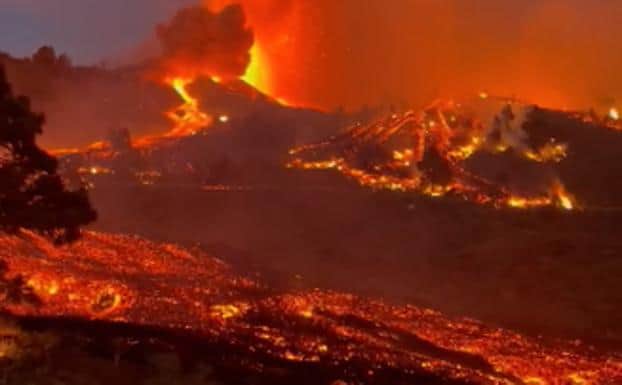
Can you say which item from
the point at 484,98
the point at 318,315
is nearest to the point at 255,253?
the point at 318,315

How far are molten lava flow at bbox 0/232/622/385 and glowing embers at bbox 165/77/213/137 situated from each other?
5811 centimetres

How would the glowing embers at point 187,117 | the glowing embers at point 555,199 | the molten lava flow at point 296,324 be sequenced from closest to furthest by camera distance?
1. the molten lava flow at point 296,324
2. the glowing embers at point 555,199
3. the glowing embers at point 187,117

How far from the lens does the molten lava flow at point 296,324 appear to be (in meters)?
18.7

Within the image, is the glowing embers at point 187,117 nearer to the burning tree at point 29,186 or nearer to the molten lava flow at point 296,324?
the molten lava flow at point 296,324

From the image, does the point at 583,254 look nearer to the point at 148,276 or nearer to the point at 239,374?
the point at 148,276

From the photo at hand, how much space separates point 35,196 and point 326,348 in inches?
305

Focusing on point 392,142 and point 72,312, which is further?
point 392,142

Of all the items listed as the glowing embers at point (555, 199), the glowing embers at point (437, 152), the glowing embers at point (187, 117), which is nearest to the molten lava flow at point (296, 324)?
the glowing embers at point (437, 152)

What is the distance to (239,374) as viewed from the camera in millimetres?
16578

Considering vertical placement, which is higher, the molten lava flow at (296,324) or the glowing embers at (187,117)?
the glowing embers at (187,117)

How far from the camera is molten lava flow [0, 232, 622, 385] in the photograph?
61.3 feet

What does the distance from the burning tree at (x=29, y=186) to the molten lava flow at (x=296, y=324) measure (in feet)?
5.75

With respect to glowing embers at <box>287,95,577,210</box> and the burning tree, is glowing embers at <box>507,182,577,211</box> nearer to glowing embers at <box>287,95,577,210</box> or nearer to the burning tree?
glowing embers at <box>287,95,577,210</box>

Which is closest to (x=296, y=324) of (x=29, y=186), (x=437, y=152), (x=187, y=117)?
(x=29, y=186)
